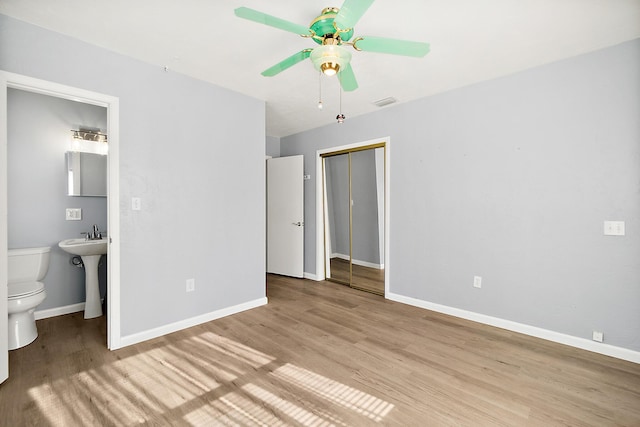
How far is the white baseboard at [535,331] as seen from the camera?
2332 millimetres

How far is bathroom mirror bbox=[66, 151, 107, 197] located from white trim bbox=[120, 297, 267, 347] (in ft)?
5.99

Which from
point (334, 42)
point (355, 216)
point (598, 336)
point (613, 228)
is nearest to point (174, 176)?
point (334, 42)

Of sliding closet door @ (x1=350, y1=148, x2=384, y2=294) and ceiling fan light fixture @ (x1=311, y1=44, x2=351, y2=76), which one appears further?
sliding closet door @ (x1=350, y1=148, x2=384, y2=294)

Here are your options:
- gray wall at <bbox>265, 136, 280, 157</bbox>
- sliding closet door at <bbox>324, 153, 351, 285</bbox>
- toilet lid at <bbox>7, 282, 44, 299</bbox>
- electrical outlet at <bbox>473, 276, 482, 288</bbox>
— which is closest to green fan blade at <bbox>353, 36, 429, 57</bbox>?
electrical outlet at <bbox>473, 276, 482, 288</bbox>

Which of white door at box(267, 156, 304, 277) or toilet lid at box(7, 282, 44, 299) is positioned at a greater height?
white door at box(267, 156, 304, 277)

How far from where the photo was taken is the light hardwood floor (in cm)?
171

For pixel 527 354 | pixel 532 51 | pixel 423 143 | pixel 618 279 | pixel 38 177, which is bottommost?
pixel 527 354

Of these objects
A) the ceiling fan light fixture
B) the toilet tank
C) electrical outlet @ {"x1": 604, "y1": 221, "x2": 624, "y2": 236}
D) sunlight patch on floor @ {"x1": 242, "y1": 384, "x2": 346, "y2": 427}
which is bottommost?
sunlight patch on floor @ {"x1": 242, "y1": 384, "x2": 346, "y2": 427}

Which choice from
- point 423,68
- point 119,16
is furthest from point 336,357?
point 119,16

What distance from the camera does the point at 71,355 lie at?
7.71ft

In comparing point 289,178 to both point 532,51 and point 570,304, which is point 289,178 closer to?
point 532,51

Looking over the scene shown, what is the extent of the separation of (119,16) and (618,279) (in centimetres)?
420

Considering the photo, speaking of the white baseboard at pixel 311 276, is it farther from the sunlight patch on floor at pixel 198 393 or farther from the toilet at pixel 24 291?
the toilet at pixel 24 291

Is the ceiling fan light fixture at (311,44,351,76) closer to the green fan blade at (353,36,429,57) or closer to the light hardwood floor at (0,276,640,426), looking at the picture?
the green fan blade at (353,36,429,57)
